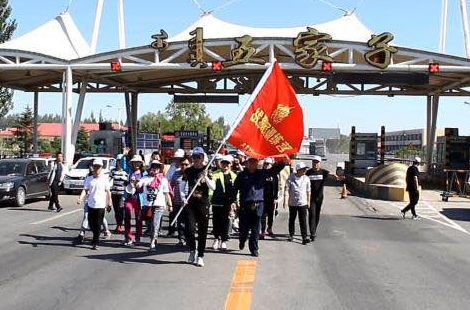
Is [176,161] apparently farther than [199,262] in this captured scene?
Yes

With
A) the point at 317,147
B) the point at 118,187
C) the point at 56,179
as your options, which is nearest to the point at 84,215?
the point at 118,187

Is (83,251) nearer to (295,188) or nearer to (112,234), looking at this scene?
(112,234)

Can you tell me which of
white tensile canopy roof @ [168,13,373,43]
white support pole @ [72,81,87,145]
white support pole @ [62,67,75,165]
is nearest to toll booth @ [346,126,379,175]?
white tensile canopy roof @ [168,13,373,43]

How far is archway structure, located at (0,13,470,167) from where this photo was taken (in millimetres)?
27484

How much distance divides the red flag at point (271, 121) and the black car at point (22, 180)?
459 inches

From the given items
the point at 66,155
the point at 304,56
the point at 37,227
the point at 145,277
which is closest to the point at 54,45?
the point at 66,155

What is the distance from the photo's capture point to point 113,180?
1259 centimetres

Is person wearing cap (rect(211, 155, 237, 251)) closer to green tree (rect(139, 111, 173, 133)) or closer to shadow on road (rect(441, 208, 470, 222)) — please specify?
shadow on road (rect(441, 208, 470, 222))

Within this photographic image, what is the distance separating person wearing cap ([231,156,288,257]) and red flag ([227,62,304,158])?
1.93ft

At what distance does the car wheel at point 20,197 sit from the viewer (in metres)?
18.9

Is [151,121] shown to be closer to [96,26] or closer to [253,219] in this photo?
[96,26]

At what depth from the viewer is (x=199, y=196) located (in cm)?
927

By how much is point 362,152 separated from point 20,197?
25407 millimetres

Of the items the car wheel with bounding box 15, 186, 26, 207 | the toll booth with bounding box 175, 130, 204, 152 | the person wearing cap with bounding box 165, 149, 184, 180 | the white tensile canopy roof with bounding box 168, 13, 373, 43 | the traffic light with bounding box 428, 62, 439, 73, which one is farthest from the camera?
the toll booth with bounding box 175, 130, 204, 152
